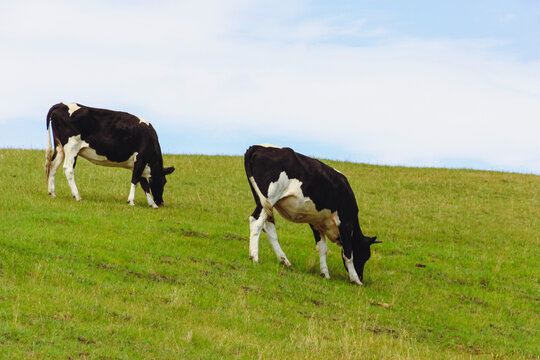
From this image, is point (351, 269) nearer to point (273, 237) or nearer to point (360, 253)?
point (360, 253)

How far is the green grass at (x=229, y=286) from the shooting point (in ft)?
31.3

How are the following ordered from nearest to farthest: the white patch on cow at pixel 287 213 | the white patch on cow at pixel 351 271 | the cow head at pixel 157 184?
the white patch on cow at pixel 287 213 → the white patch on cow at pixel 351 271 → the cow head at pixel 157 184

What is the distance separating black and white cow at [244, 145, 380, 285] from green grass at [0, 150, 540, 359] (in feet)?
2.39

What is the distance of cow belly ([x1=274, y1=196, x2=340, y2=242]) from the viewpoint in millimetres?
15000

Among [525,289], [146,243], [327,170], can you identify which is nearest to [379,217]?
[525,289]

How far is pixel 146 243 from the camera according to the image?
15289 mm

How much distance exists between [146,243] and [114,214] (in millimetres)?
3494

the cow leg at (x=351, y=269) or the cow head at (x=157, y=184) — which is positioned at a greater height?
the cow head at (x=157, y=184)

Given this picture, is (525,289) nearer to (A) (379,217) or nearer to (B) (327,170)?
(B) (327,170)

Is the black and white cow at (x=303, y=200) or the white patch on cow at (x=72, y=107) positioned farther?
the white patch on cow at (x=72, y=107)

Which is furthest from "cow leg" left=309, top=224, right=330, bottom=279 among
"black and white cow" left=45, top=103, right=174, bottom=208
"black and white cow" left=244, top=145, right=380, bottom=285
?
"black and white cow" left=45, top=103, right=174, bottom=208

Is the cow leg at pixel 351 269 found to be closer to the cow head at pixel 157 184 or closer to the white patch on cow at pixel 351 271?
the white patch on cow at pixel 351 271

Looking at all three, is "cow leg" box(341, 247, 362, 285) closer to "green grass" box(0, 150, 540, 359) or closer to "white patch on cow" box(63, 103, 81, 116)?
"green grass" box(0, 150, 540, 359)

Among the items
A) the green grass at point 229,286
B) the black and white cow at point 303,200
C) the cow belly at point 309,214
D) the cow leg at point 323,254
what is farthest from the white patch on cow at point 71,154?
the cow leg at point 323,254
